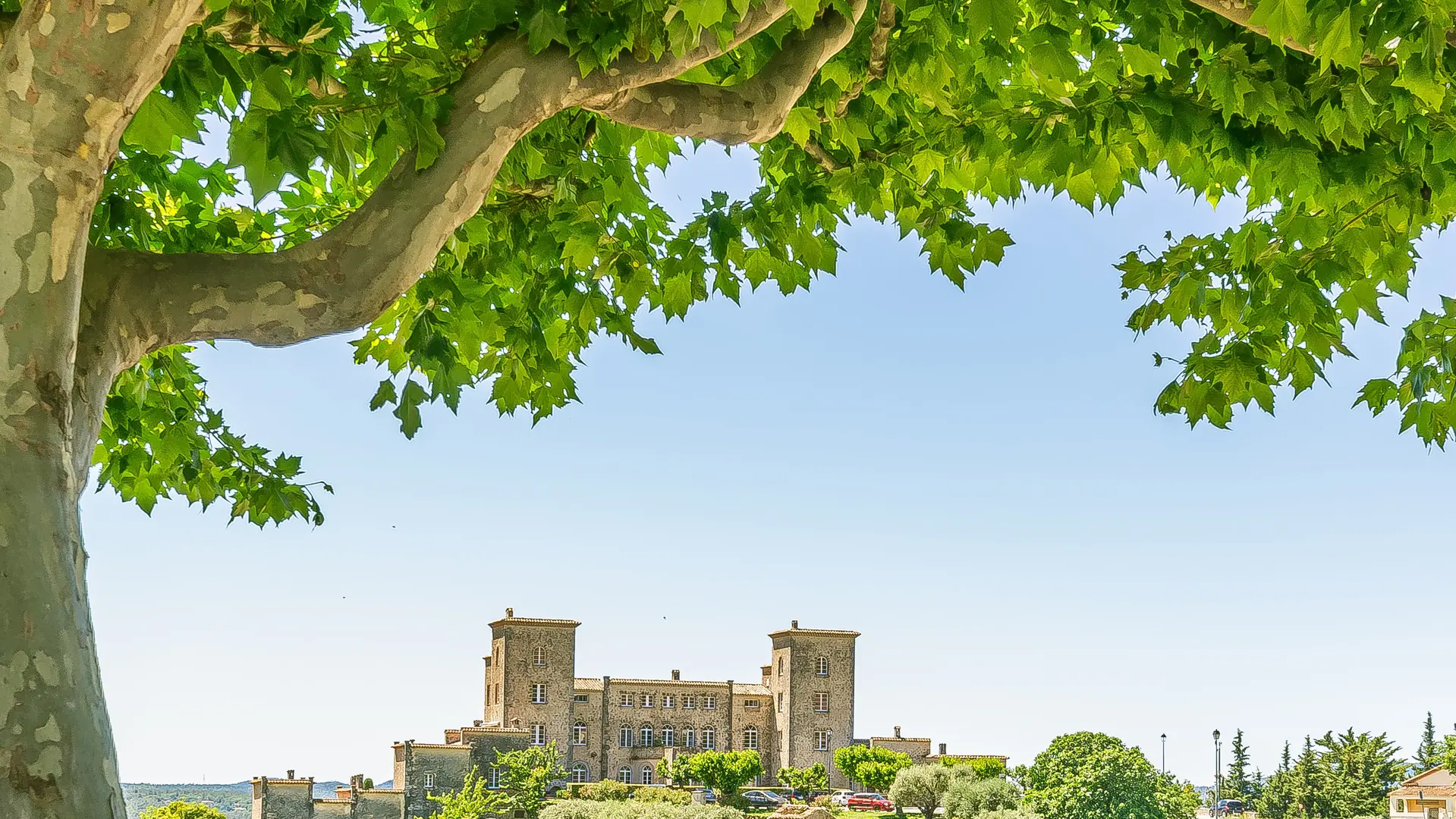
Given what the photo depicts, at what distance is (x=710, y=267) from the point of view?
4.90 metres

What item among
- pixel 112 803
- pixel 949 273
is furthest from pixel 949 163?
pixel 112 803

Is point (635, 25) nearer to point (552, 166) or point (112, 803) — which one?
point (552, 166)

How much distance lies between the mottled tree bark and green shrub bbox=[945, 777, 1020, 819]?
4913 centimetres

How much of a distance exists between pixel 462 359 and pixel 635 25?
Result: 211 centimetres

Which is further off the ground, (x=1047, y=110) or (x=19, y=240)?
(x=1047, y=110)

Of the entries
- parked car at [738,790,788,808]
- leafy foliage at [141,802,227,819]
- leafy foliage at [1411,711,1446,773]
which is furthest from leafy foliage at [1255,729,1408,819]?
leafy foliage at [141,802,227,819]

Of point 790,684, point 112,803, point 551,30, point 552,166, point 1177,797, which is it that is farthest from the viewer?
point 790,684

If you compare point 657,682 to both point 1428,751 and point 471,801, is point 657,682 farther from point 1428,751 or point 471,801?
point 1428,751

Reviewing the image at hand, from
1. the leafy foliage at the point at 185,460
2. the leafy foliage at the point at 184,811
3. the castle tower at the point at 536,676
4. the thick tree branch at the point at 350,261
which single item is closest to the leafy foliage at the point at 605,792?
the castle tower at the point at 536,676

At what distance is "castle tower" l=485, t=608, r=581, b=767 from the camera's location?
180 feet

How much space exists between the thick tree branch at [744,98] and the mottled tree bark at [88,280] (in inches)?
7.3

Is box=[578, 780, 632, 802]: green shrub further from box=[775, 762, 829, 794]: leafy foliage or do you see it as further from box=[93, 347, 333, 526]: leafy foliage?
box=[93, 347, 333, 526]: leafy foliage

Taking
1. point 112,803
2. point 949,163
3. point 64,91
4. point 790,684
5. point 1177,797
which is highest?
point 949,163

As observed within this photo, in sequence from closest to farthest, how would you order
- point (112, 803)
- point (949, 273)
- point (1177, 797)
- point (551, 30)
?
1. point (112, 803)
2. point (551, 30)
3. point (949, 273)
4. point (1177, 797)
